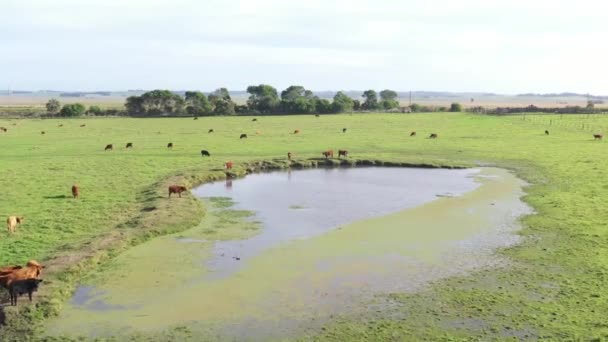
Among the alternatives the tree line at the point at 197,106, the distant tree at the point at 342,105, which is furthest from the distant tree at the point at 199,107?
the distant tree at the point at 342,105

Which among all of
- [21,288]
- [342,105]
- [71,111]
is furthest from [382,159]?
[71,111]

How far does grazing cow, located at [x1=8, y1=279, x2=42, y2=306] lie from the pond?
3.53ft

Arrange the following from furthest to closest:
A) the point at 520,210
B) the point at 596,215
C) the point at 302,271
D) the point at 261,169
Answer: the point at 261,169
the point at 520,210
the point at 596,215
the point at 302,271

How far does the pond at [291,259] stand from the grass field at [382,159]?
885 mm

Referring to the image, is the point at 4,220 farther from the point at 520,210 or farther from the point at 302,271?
the point at 520,210

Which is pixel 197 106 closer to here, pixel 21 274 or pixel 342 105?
pixel 342 105

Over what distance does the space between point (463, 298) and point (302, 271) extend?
511cm

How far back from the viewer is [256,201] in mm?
28859

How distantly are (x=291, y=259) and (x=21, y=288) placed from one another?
8304 mm

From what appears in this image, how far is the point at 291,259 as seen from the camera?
1927 centimetres

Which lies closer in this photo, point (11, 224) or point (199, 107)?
point (11, 224)

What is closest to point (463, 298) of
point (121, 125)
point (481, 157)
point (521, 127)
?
point (481, 157)

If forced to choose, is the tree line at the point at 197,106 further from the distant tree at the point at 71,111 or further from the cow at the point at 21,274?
the cow at the point at 21,274

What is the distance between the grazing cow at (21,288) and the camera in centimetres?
1456
